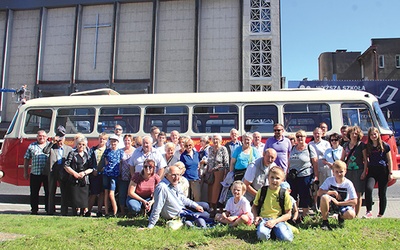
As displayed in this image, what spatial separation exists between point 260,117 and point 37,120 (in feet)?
21.3

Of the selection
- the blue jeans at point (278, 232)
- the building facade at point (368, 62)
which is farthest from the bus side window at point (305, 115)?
the building facade at point (368, 62)

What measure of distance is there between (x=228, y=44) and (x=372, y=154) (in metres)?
21.8

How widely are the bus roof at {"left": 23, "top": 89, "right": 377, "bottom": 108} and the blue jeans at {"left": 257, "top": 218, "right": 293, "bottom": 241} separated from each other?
15.5 ft

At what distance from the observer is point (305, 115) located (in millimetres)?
9258

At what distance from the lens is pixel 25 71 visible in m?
30.0

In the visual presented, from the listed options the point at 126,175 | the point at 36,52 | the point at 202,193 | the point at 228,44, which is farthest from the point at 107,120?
the point at 36,52

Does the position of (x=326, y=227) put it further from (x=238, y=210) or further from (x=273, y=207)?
(x=238, y=210)

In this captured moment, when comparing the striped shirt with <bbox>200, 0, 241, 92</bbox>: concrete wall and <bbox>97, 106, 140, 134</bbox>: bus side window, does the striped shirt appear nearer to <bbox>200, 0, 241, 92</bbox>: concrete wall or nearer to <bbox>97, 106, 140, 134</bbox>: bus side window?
<bbox>97, 106, 140, 134</bbox>: bus side window

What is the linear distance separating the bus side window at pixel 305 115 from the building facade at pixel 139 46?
17589 millimetres

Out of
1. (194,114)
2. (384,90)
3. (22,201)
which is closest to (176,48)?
(384,90)

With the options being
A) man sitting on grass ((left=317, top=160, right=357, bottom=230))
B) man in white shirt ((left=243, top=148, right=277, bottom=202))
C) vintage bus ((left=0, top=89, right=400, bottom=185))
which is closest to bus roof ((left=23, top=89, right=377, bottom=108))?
vintage bus ((left=0, top=89, right=400, bottom=185))

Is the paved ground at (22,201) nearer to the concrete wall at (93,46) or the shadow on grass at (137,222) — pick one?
the shadow on grass at (137,222)

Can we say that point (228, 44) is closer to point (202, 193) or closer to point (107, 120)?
point (107, 120)

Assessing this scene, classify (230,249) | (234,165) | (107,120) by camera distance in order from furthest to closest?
(107,120)
(234,165)
(230,249)
